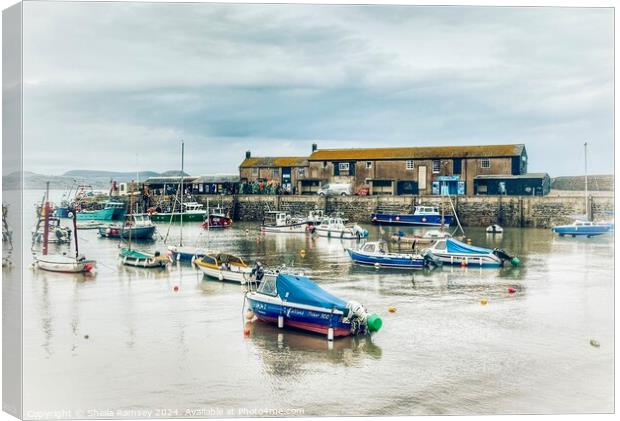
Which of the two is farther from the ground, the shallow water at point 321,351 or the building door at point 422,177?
the building door at point 422,177

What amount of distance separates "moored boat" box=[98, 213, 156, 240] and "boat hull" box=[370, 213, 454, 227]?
1388 cm

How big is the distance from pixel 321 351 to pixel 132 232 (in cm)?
2589

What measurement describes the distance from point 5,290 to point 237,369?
461 cm

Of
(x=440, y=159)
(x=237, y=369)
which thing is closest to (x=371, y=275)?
(x=237, y=369)

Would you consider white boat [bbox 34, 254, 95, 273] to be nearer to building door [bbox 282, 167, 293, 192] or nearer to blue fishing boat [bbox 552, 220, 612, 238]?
building door [bbox 282, 167, 293, 192]

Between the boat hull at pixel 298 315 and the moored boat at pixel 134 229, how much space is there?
22336 mm

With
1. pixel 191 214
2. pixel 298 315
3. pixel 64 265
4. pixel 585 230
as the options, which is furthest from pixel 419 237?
pixel 298 315

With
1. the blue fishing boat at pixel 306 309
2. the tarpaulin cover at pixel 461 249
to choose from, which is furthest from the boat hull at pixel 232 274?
the tarpaulin cover at pixel 461 249

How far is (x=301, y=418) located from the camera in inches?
480

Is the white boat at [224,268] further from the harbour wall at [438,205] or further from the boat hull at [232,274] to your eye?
the harbour wall at [438,205]

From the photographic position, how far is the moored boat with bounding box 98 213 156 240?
39.5 metres

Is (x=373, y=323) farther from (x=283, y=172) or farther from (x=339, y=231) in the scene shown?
(x=283, y=172)

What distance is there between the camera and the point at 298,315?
56.6 ft

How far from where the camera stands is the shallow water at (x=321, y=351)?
42.1ft
